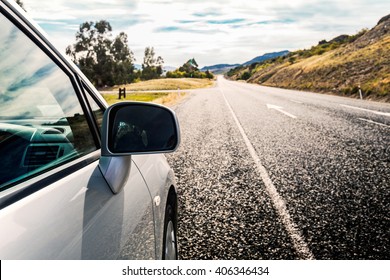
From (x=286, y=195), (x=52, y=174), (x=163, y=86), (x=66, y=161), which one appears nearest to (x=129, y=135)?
(x=66, y=161)

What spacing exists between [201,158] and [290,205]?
2894 millimetres

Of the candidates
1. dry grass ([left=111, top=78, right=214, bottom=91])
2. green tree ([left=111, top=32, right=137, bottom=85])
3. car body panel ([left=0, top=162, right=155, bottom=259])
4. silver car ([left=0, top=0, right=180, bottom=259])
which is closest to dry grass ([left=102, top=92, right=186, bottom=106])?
silver car ([left=0, top=0, right=180, bottom=259])

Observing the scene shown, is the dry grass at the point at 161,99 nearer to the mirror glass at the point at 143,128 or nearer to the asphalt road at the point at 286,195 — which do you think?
the asphalt road at the point at 286,195

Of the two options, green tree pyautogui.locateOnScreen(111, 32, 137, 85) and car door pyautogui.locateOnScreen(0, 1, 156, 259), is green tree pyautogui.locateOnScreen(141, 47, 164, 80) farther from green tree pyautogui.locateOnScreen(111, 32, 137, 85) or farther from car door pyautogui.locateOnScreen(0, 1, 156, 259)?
car door pyautogui.locateOnScreen(0, 1, 156, 259)

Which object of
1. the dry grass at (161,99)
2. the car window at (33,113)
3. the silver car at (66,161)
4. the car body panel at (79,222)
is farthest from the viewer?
the dry grass at (161,99)

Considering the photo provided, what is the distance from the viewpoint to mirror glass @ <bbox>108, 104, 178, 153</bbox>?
1.62 m

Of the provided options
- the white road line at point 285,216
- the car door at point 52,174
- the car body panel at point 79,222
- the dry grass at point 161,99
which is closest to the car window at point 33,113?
the car door at point 52,174

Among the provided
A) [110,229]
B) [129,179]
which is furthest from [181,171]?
[110,229]

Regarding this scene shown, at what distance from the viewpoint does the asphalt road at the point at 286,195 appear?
3184mm

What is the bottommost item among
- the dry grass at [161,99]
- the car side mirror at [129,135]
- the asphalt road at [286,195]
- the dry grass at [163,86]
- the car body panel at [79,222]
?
the dry grass at [163,86]

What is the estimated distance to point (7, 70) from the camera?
4.46ft

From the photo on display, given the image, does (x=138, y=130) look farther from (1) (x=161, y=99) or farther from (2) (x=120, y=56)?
(2) (x=120, y=56)

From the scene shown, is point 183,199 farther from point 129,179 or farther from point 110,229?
point 110,229

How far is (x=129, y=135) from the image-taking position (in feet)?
5.60
